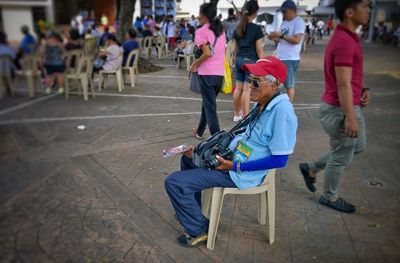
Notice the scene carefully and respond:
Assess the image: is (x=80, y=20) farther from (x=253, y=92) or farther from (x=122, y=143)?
(x=122, y=143)

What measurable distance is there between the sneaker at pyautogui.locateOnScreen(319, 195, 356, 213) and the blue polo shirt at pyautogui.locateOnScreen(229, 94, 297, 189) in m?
0.96

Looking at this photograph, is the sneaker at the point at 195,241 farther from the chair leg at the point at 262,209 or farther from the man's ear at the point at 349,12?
the man's ear at the point at 349,12

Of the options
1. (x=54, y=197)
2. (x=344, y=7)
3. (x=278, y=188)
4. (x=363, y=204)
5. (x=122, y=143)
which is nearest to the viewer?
(x=54, y=197)

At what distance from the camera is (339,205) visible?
9.68 feet

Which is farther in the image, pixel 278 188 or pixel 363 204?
pixel 278 188

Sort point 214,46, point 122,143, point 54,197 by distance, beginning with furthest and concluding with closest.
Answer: point 122,143, point 214,46, point 54,197

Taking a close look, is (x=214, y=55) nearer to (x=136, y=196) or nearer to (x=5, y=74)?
(x=136, y=196)

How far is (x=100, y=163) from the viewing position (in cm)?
383

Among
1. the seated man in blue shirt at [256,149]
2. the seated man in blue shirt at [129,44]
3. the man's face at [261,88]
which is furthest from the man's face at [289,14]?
the seated man in blue shirt at [129,44]

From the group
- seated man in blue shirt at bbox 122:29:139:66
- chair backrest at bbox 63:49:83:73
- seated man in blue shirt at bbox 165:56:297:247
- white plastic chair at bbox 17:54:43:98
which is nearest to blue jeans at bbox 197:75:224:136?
seated man in blue shirt at bbox 165:56:297:247

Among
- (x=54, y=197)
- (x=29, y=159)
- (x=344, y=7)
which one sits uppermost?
(x=344, y=7)

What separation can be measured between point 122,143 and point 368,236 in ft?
9.48

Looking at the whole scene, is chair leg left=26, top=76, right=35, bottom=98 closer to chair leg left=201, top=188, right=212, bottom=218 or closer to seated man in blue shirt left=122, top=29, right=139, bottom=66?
chair leg left=201, top=188, right=212, bottom=218

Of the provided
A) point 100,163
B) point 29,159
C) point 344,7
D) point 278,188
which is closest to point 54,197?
point 29,159
